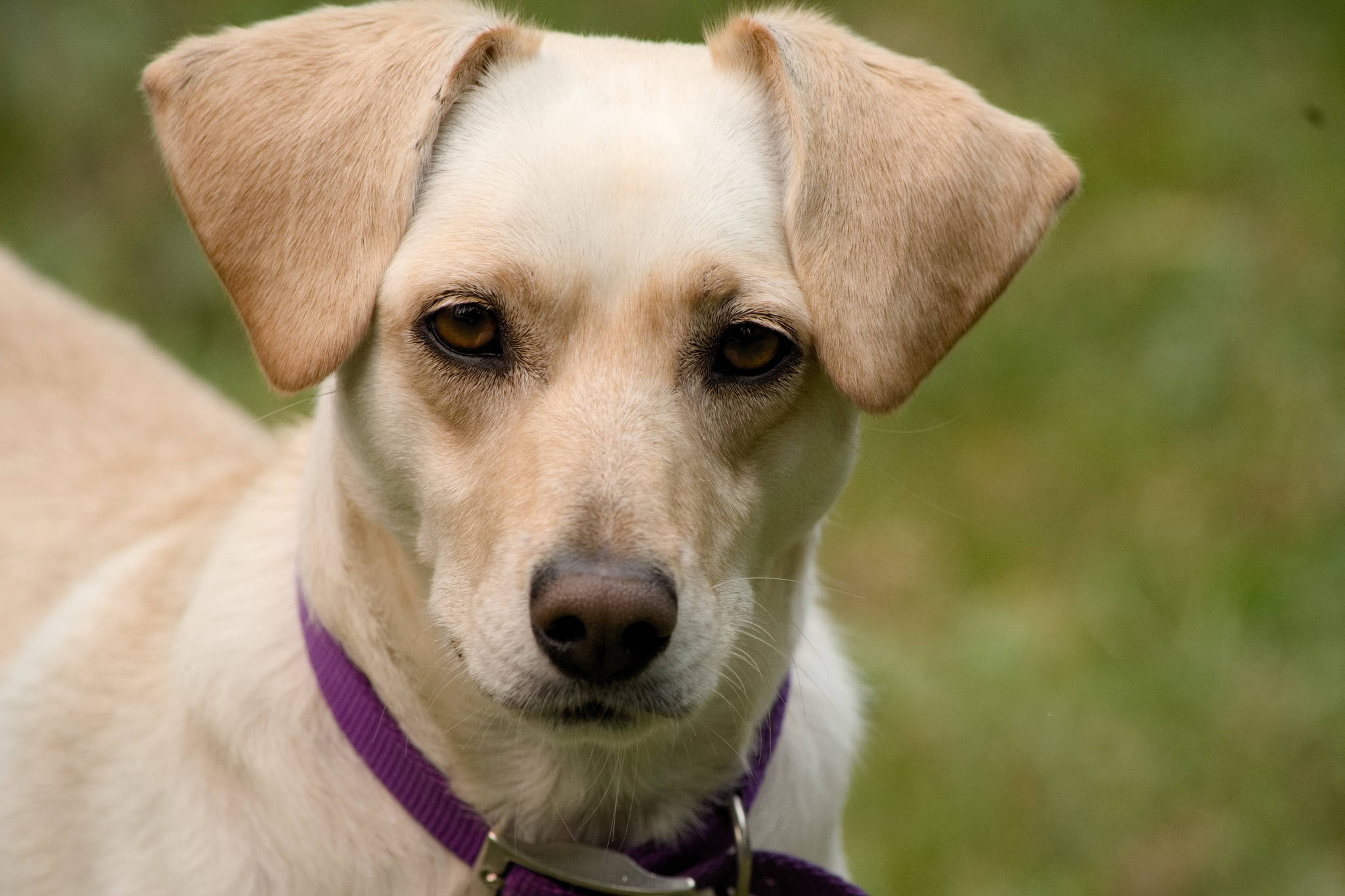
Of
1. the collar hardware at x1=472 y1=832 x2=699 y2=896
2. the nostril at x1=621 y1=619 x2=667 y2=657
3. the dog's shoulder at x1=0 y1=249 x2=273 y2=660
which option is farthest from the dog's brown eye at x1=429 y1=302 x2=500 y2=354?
the dog's shoulder at x1=0 y1=249 x2=273 y2=660

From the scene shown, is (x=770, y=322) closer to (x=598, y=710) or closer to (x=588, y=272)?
(x=588, y=272)

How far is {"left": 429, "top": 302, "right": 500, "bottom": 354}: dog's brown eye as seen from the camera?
2424 mm

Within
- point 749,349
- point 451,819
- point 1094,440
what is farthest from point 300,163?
point 1094,440

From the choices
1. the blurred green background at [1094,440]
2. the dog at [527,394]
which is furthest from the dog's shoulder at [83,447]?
the blurred green background at [1094,440]

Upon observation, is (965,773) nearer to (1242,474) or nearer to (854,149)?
(1242,474)

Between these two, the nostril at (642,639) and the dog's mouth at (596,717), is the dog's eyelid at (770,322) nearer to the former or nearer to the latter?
the nostril at (642,639)

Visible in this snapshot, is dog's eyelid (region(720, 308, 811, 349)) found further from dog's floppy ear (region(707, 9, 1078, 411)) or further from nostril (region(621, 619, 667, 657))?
nostril (region(621, 619, 667, 657))

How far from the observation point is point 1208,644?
15.6ft

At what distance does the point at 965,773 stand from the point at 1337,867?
1029 mm

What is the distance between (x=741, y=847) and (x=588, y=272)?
3.38 ft

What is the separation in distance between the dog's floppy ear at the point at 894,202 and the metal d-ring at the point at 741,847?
2.55 feet

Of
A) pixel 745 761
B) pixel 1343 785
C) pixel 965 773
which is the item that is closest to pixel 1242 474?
pixel 1343 785

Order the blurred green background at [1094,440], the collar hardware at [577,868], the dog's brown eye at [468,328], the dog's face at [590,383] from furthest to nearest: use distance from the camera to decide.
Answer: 1. the blurred green background at [1094,440]
2. the collar hardware at [577,868]
3. the dog's brown eye at [468,328]
4. the dog's face at [590,383]

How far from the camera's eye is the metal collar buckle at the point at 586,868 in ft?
8.30
